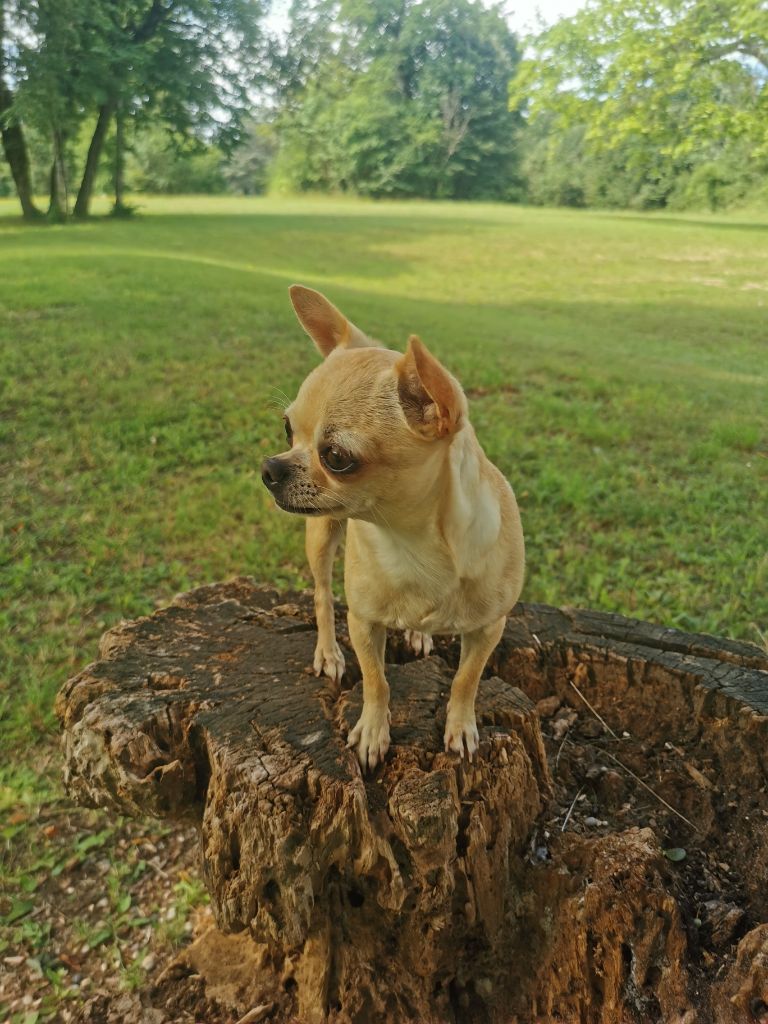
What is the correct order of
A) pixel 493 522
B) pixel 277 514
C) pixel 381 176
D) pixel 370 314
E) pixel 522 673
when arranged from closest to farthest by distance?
1. pixel 493 522
2. pixel 522 673
3. pixel 277 514
4. pixel 370 314
5. pixel 381 176

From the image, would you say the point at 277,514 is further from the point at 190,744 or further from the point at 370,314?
the point at 370,314

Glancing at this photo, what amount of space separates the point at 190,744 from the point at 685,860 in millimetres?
1445

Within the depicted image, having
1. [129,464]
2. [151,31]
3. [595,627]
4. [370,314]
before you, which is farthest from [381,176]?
[595,627]

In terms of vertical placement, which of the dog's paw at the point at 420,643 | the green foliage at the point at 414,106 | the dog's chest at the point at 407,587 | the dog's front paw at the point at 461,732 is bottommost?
the dog's paw at the point at 420,643

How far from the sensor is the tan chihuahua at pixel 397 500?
1669mm

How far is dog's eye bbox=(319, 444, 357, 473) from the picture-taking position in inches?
65.7

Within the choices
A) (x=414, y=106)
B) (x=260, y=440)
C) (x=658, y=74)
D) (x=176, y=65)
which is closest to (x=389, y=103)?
(x=414, y=106)

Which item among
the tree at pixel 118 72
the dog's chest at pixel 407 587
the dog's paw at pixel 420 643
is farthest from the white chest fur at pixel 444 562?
the tree at pixel 118 72

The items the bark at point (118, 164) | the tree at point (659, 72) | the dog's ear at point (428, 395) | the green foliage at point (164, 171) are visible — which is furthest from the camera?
the green foliage at point (164, 171)

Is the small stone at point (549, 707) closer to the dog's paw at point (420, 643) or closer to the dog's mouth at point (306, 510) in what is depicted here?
the dog's paw at point (420, 643)

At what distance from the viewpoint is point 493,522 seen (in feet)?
6.58

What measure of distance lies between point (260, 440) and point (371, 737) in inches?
169

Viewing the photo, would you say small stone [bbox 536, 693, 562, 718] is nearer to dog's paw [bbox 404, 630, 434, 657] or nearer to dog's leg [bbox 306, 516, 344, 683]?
dog's paw [bbox 404, 630, 434, 657]

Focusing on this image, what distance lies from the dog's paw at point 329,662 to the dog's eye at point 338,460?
0.98 meters
